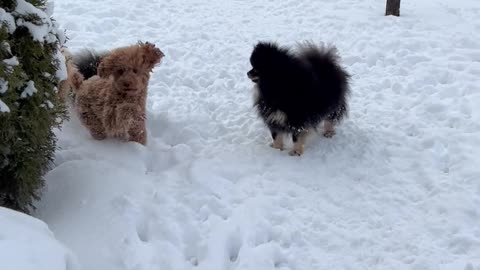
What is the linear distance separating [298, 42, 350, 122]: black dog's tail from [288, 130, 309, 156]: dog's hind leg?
1.11 ft

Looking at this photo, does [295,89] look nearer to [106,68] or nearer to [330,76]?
[330,76]

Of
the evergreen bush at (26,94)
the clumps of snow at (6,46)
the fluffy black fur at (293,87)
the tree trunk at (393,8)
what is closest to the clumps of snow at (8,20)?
the evergreen bush at (26,94)

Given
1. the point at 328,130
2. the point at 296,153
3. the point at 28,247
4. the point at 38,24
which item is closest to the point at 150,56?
the point at 38,24

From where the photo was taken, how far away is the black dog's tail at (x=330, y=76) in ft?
15.4

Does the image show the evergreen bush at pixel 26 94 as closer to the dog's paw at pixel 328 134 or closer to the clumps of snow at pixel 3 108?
the clumps of snow at pixel 3 108

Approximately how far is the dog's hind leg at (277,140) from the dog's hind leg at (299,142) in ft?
0.40

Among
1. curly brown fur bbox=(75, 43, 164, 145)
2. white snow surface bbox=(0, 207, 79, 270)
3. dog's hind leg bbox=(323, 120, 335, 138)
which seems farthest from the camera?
dog's hind leg bbox=(323, 120, 335, 138)

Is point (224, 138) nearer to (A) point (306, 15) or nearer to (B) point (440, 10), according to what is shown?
(A) point (306, 15)

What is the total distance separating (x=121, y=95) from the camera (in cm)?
433

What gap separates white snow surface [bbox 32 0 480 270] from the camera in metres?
3.45

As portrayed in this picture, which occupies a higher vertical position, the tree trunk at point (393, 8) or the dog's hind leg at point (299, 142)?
the tree trunk at point (393, 8)

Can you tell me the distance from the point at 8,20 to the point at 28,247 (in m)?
1.37

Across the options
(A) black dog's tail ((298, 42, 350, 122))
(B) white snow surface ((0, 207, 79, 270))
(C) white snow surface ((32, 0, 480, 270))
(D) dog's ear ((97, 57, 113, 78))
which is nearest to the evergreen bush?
(C) white snow surface ((32, 0, 480, 270))

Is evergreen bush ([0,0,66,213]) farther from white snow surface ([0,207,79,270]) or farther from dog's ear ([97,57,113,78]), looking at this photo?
dog's ear ([97,57,113,78])
